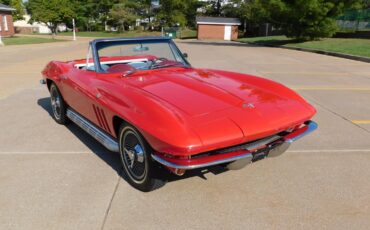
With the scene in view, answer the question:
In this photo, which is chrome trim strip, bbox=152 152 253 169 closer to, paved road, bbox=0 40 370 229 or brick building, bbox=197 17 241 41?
paved road, bbox=0 40 370 229

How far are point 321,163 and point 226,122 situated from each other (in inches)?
65.4

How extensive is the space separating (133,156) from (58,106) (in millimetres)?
2558

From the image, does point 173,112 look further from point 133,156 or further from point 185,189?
point 185,189

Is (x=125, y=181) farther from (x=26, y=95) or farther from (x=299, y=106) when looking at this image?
(x=26, y=95)

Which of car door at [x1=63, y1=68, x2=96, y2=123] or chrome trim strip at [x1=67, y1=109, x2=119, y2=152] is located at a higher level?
car door at [x1=63, y1=68, x2=96, y2=123]

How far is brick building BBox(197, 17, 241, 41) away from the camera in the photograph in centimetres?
4912

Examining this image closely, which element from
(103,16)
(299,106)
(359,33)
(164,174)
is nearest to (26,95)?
(164,174)

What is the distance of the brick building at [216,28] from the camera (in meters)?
49.1

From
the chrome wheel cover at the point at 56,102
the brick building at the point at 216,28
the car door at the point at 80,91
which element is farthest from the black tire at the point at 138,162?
the brick building at the point at 216,28

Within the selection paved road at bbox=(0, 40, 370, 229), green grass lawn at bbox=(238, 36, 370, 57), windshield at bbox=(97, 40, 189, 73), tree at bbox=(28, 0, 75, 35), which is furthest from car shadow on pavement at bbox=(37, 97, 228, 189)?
tree at bbox=(28, 0, 75, 35)

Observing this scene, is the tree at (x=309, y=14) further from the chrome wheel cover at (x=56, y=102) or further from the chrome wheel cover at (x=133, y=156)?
the chrome wheel cover at (x=133, y=156)

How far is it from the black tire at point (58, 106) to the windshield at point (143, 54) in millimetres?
1019

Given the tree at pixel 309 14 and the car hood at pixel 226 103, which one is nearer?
the car hood at pixel 226 103

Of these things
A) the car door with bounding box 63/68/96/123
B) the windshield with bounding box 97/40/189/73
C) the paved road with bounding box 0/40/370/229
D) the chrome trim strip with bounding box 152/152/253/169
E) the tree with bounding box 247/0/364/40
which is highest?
the tree with bounding box 247/0/364/40
